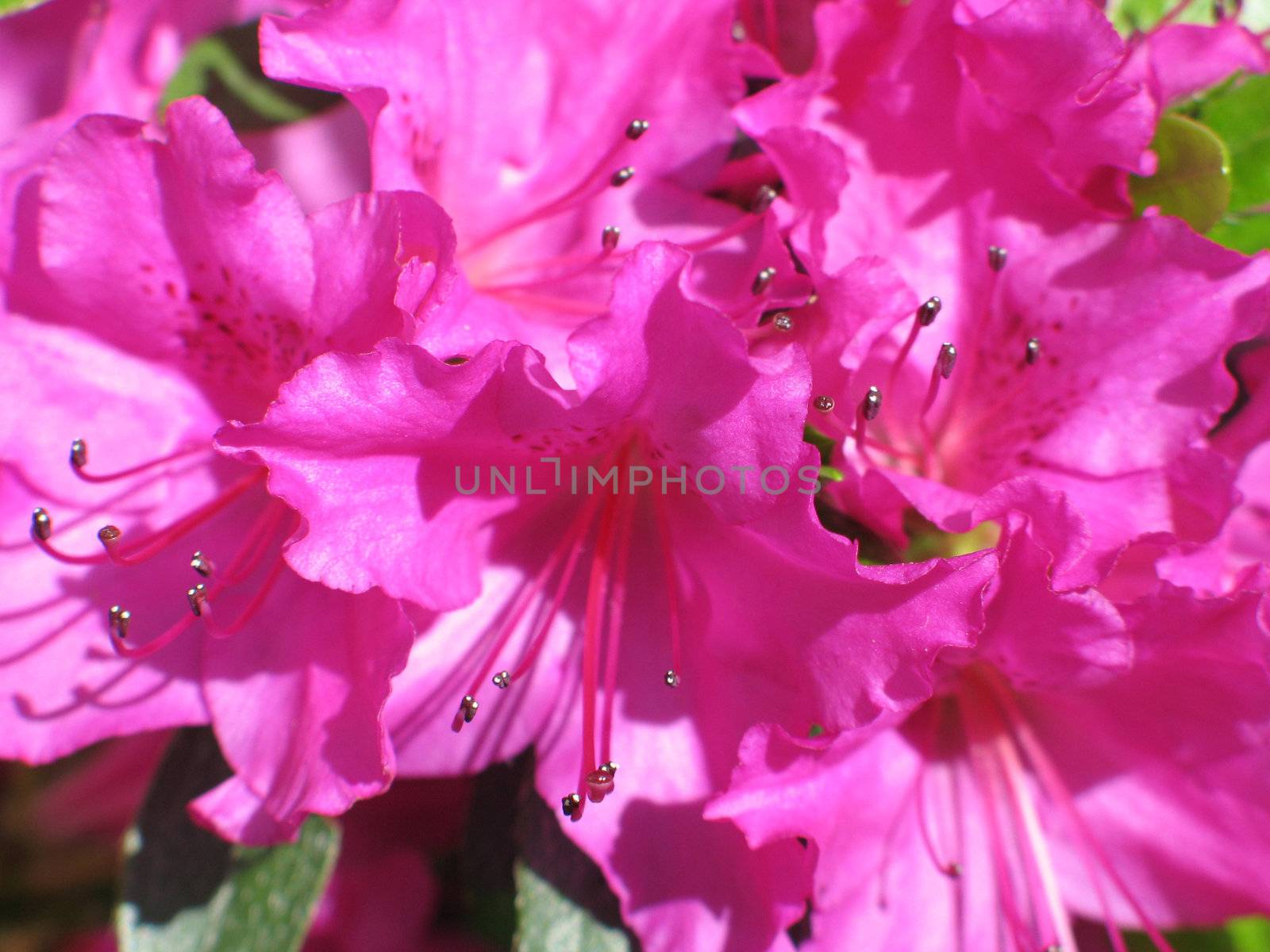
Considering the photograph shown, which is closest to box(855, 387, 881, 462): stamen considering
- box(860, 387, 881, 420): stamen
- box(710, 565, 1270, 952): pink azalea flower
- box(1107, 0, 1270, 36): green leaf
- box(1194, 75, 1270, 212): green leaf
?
box(860, 387, 881, 420): stamen

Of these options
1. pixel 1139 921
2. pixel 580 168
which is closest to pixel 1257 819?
pixel 1139 921

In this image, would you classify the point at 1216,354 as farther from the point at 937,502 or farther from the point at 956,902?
the point at 956,902

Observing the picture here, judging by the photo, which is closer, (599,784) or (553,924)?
(599,784)

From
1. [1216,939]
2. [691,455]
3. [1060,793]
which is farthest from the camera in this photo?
[1216,939]

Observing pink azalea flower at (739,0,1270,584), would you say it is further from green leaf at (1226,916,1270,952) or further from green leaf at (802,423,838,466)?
green leaf at (1226,916,1270,952)

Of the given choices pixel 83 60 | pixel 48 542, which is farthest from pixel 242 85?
pixel 48 542

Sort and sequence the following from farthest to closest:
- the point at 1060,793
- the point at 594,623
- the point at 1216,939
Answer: the point at 1216,939
the point at 1060,793
the point at 594,623

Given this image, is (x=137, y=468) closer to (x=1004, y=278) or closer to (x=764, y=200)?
(x=764, y=200)
